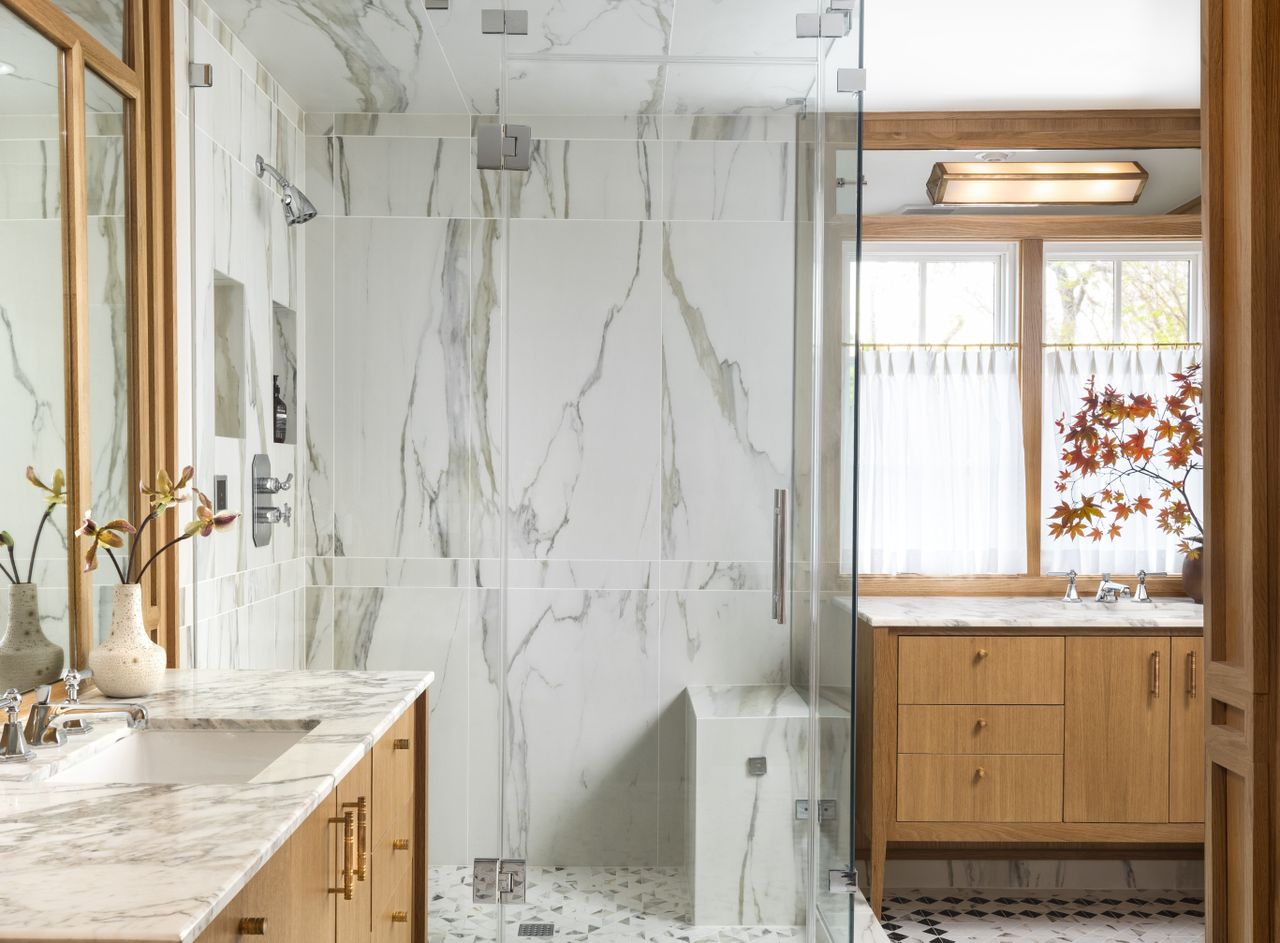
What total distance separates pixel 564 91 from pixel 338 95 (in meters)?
0.49

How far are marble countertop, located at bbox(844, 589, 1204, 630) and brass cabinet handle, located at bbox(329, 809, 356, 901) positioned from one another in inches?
68.2

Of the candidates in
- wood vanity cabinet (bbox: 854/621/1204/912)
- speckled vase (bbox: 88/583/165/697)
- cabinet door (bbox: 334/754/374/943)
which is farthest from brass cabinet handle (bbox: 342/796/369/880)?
wood vanity cabinet (bbox: 854/621/1204/912)

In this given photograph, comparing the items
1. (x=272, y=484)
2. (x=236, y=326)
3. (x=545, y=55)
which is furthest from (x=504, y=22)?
(x=272, y=484)

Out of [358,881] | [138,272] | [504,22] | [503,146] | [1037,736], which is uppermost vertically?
[504,22]

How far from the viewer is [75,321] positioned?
6.18 ft

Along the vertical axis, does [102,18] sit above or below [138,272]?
above

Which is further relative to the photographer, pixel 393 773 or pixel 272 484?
pixel 272 484

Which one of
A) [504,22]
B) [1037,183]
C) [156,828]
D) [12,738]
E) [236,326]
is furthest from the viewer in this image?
[1037,183]

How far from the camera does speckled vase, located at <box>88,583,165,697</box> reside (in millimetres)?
1816

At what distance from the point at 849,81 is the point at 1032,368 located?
1.55 meters

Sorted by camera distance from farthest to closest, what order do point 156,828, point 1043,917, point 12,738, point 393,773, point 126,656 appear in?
point 1043,917 → point 393,773 → point 126,656 → point 12,738 → point 156,828

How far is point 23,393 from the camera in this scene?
173 cm

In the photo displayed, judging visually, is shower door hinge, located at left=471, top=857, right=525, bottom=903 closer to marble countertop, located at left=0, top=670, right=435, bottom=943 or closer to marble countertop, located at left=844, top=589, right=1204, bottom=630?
marble countertop, located at left=0, top=670, right=435, bottom=943

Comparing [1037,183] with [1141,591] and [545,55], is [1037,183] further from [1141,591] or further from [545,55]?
[545,55]
